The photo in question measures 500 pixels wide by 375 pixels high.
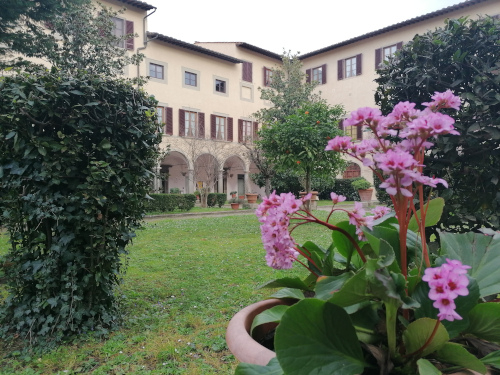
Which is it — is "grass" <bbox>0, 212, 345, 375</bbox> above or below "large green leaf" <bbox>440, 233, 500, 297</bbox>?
below

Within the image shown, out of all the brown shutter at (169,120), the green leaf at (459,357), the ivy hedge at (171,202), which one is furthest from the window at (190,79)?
the green leaf at (459,357)

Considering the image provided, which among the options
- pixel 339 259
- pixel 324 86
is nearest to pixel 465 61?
pixel 339 259

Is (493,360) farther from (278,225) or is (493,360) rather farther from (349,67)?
(349,67)

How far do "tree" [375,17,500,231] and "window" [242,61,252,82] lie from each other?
21.9m

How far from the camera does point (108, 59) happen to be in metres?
12.4

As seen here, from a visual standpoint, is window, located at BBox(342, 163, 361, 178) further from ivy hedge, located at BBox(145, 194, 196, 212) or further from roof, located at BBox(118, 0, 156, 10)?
roof, located at BBox(118, 0, 156, 10)

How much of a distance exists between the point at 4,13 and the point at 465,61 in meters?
7.58

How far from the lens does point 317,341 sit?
82 centimetres

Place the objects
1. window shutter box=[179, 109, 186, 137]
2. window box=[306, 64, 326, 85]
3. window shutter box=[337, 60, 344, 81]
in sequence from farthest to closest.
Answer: window box=[306, 64, 326, 85] < window shutter box=[337, 60, 344, 81] < window shutter box=[179, 109, 186, 137]

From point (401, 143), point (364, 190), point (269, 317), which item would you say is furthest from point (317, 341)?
point (364, 190)

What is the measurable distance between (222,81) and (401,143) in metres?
23.2

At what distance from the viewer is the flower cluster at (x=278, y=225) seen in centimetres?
104

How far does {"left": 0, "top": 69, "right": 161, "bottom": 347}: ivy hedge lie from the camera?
2.60 metres

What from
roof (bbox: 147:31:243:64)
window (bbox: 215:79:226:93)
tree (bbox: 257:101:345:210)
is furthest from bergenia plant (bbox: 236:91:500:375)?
window (bbox: 215:79:226:93)
